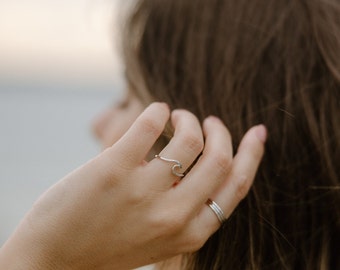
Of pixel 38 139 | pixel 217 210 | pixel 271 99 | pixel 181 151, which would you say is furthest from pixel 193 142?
pixel 38 139

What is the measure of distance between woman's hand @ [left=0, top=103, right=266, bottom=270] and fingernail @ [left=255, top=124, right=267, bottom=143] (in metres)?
0.18

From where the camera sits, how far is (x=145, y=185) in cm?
117

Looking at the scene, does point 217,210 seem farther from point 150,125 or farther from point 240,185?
point 150,125

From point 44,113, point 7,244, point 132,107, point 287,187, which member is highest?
point 7,244

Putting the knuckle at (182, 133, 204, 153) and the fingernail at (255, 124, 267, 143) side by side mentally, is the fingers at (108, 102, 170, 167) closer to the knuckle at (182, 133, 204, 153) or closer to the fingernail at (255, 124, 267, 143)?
Result: the knuckle at (182, 133, 204, 153)

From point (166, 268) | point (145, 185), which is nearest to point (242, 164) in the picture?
point (145, 185)

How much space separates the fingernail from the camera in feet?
4.43

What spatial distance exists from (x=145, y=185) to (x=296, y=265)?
0.44m

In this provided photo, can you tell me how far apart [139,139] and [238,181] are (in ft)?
0.69

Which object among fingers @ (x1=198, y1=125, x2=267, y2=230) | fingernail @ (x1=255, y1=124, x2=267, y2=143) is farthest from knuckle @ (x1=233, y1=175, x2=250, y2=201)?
→ fingernail @ (x1=255, y1=124, x2=267, y2=143)

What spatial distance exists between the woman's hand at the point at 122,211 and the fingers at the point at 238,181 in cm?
2

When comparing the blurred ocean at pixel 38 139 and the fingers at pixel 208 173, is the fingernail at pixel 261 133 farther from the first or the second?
the blurred ocean at pixel 38 139

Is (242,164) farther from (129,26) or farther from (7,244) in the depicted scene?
(129,26)

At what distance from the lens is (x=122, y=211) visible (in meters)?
1.17
